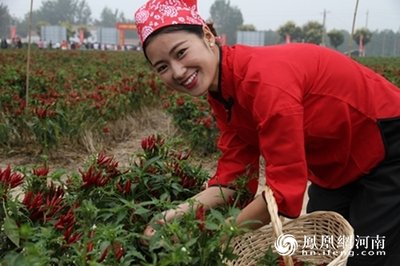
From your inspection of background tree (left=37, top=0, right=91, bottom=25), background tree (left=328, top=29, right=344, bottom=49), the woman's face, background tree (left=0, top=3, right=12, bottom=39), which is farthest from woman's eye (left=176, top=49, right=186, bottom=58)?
background tree (left=37, top=0, right=91, bottom=25)

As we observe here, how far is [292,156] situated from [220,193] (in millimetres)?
383

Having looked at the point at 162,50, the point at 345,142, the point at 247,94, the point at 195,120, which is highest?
the point at 162,50

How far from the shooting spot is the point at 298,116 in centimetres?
140

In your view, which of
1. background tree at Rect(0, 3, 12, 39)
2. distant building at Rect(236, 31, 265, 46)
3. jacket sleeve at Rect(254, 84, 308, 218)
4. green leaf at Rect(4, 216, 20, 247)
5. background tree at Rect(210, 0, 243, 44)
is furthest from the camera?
background tree at Rect(210, 0, 243, 44)

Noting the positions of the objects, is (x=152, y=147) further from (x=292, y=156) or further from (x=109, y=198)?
(x=292, y=156)

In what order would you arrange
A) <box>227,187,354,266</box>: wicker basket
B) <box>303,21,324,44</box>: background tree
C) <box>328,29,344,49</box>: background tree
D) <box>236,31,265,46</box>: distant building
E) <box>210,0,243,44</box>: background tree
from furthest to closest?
<box>210,0,243,44</box>: background tree
<box>303,21,324,44</box>: background tree
<box>328,29,344,49</box>: background tree
<box>236,31,265,46</box>: distant building
<box>227,187,354,266</box>: wicker basket

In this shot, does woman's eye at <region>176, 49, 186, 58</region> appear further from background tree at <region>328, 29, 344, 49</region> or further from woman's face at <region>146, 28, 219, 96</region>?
background tree at <region>328, 29, 344, 49</region>

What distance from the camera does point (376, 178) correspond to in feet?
5.93

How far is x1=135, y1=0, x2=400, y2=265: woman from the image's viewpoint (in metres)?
1.42

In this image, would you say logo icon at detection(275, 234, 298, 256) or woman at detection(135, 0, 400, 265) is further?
woman at detection(135, 0, 400, 265)

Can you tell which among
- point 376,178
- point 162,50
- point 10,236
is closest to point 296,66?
point 162,50

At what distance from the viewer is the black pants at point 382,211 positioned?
5.80 ft

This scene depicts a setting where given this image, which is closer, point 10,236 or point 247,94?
point 10,236

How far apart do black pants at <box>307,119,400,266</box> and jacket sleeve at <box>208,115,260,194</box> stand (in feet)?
1.29
